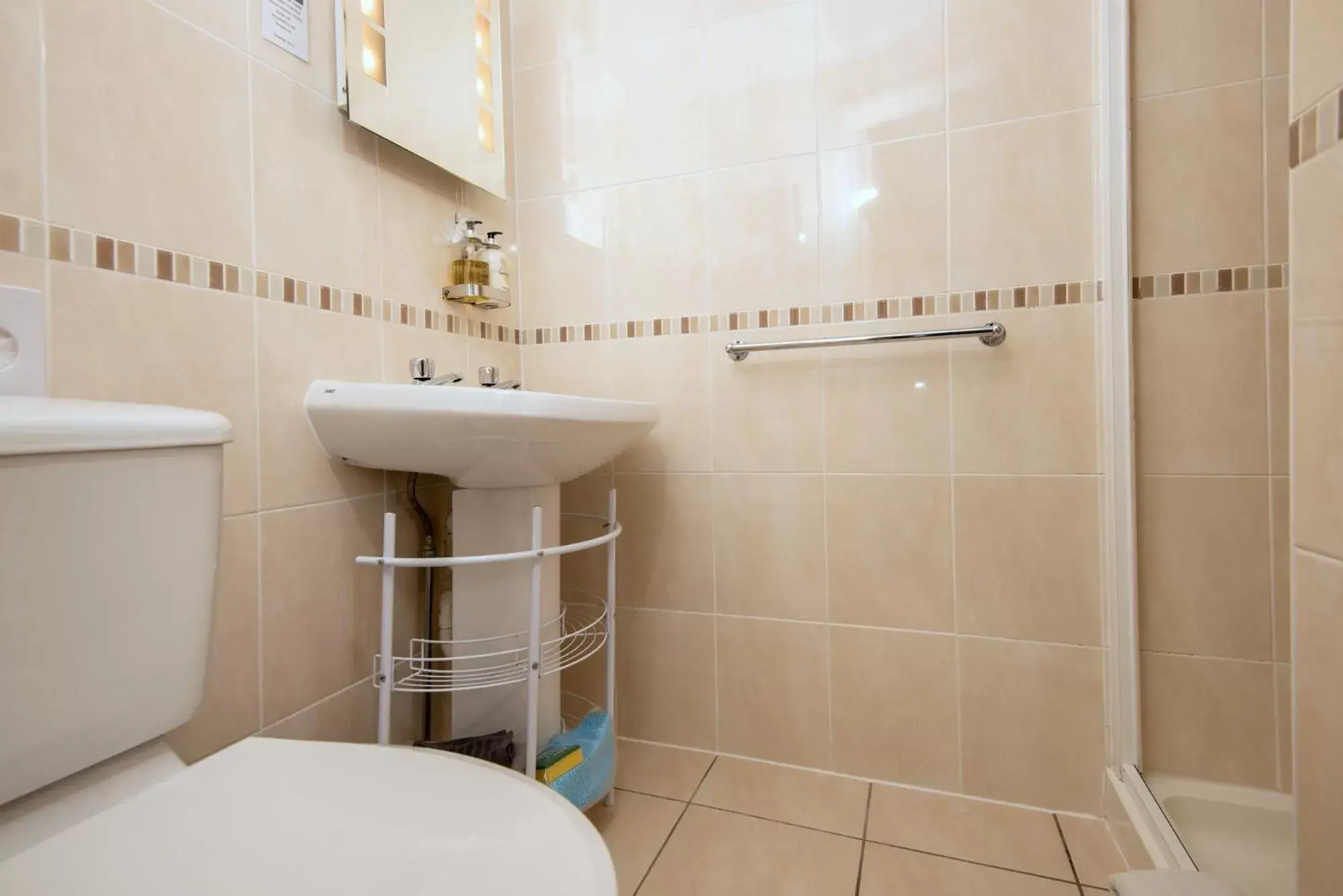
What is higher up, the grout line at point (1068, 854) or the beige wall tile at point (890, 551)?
the beige wall tile at point (890, 551)

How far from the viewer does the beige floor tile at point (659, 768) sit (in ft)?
4.51

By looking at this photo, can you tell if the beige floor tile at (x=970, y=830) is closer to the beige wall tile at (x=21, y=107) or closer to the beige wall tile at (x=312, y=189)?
the beige wall tile at (x=312, y=189)

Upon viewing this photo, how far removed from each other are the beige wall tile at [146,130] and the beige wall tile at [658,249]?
79 centimetres

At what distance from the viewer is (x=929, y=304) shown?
132 centimetres

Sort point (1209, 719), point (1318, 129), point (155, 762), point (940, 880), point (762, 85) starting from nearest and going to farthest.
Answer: point (1318, 129) < point (155, 762) < point (1209, 719) < point (940, 880) < point (762, 85)

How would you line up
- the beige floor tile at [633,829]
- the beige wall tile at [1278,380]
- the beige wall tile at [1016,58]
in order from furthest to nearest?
the beige wall tile at [1016,58], the beige floor tile at [633,829], the beige wall tile at [1278,380]

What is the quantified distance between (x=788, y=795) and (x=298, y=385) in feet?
4.14

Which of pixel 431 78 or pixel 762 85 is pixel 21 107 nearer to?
pixel 431 78

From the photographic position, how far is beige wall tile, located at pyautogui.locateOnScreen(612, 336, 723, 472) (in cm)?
151

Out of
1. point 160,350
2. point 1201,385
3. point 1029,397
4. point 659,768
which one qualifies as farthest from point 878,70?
point 659,768

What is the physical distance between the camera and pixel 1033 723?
128 centimetres

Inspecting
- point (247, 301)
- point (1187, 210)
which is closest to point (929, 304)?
point (1187, 210)

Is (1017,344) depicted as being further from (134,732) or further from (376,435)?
(134,732)

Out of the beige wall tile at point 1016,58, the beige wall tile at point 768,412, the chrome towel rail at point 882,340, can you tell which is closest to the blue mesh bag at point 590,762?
the beige wall tile at point 768,412
